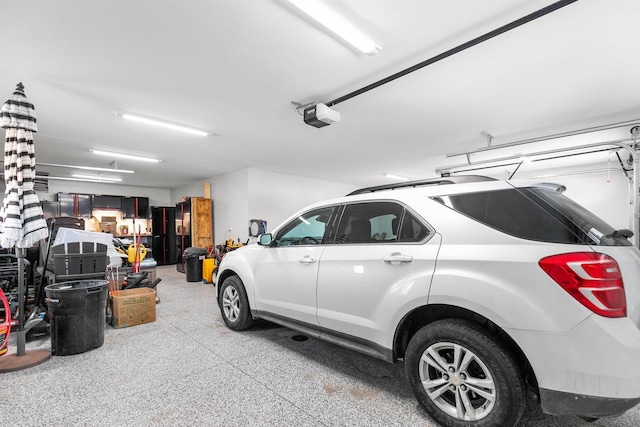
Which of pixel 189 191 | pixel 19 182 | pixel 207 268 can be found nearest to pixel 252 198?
pixel 207 268

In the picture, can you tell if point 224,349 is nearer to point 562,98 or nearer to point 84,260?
point 84,260

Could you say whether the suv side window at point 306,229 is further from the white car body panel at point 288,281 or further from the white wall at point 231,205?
the white wall at point 231,205

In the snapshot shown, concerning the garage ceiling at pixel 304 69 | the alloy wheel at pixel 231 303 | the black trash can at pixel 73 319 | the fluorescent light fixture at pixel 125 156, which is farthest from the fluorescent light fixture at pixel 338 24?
the fluorescent light fixture at pixel 125 156

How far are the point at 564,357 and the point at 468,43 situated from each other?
2644mm

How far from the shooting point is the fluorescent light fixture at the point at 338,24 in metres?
2.16

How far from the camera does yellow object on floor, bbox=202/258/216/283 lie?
6883 mm

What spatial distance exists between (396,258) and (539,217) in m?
0.84

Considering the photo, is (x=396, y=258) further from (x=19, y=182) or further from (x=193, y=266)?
(x=193, y=266)

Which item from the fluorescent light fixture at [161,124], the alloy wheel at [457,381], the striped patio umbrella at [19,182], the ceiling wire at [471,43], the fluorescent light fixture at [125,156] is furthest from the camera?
the fluorescent light fixture at [125,156]

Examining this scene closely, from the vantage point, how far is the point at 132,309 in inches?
148

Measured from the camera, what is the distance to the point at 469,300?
163 cm

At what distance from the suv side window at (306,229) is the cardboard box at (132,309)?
7.36ft

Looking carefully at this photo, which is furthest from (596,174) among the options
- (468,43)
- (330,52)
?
(330,52)

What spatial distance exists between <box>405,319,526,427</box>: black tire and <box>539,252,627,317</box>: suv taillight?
47 cm
